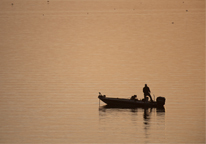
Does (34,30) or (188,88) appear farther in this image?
(34,30)

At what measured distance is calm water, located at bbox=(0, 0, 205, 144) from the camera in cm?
1107

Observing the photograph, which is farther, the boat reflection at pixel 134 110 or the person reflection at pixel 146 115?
the boat reflection at pixel 134 110

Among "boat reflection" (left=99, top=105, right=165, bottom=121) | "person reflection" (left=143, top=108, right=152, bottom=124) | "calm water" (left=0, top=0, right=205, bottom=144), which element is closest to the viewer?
"calm water" (left=0, top=0, right=205, bottom=144)

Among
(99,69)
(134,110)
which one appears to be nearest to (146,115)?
(134,110)

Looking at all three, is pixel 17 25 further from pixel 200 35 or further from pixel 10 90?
pixel 10 90

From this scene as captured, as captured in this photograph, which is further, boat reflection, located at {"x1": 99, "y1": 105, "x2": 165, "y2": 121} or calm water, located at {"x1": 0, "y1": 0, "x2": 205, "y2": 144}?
boat reflection, located at {"x1": 99, "y1": 105, "x2": 165, "y2": 121}

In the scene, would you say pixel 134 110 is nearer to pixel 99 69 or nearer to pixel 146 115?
pixel 146 115

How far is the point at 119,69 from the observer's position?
25688 millimetres

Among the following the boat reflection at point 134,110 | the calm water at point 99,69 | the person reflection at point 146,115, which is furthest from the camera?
the boat reflection at point 134,110

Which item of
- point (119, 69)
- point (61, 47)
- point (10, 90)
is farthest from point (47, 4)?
point (10, 90)

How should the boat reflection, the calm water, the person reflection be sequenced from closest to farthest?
the calm water < the person reflection < the boat reflection

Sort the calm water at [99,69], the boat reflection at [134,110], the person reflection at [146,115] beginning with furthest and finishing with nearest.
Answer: the boat reflection at [134,110], the person reflection at [146,115], the calm water at [99,69]

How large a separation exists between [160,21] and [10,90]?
64.9 feet

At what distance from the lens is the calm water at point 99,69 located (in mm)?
11070
